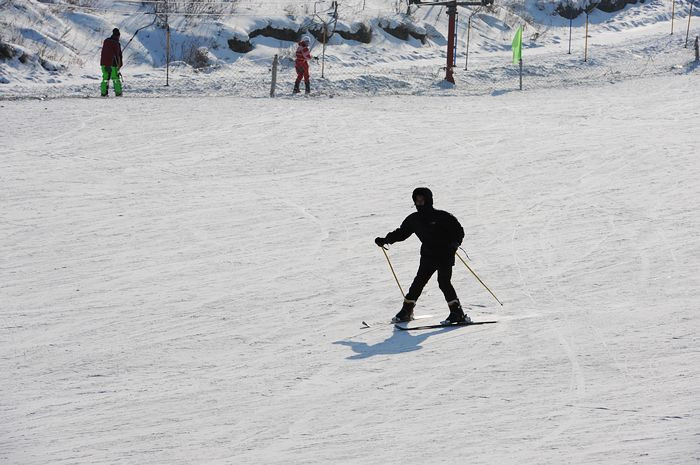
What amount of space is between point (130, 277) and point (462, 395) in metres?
Answer: 5.18

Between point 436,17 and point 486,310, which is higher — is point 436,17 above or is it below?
above

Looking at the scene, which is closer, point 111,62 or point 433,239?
point 433,239

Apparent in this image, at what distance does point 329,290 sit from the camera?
12.1m

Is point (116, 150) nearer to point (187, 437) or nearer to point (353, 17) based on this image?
point (187, 437)

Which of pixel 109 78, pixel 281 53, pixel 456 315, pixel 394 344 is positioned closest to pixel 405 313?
pixel 456 315

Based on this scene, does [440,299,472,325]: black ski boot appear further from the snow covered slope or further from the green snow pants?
the snow covered slope

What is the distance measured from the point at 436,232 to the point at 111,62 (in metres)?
15.0

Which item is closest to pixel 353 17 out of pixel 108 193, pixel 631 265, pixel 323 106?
pixel 323 106

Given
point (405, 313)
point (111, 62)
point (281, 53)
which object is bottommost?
point (405, 313)

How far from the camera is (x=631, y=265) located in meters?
13.0

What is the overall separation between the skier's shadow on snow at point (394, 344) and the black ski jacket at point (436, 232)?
28.6 inches

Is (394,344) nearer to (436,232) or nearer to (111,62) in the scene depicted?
(436,232)

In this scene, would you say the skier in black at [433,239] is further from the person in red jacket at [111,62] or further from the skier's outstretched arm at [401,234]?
the person in red jacket at [111,62]

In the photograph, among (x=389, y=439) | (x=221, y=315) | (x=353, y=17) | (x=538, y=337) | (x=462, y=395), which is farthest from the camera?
(x=353, y=17)
